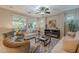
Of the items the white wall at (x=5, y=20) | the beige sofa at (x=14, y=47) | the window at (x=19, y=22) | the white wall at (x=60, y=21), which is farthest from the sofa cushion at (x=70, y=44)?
the white wall at (x=5, y=20)

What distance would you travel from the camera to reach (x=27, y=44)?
4.72 feet

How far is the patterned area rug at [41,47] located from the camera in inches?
55.7

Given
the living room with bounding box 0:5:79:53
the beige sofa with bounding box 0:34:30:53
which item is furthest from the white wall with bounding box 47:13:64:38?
the beige sofa with bounding box 0:34:30:53

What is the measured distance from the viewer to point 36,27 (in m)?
1.44

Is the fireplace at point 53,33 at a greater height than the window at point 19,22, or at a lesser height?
lesser

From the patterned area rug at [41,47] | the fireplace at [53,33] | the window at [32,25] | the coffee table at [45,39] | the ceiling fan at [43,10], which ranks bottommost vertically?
the patterned area rug at [41,47]

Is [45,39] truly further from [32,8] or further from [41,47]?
[32,8]

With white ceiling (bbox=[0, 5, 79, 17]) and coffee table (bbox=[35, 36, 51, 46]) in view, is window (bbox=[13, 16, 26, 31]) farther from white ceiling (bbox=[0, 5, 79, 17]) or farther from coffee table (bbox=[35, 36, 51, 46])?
coffee table (bbox=[35, 36, 51, 46])

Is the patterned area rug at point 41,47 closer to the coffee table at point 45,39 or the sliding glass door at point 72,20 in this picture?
the coffee table at point 45,39

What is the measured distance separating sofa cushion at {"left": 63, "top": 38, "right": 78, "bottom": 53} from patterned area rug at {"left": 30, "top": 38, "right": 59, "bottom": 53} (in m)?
0.14

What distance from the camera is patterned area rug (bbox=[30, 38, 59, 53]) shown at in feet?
4.64

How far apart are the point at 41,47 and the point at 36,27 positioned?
324 millimetres
